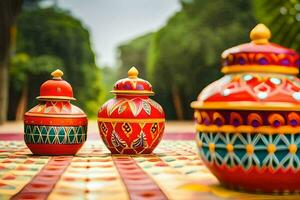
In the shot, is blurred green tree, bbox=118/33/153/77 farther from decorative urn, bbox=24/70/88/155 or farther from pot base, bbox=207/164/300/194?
pot base, bbox=207/164/300/194

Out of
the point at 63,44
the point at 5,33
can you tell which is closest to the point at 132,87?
the point at 5,33

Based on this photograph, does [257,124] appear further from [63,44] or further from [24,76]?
[63,44]

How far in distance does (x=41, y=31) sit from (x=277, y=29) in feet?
37.2

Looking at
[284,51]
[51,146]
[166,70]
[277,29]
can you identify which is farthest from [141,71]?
[284,51]

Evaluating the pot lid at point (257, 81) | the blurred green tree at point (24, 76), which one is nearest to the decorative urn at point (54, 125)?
the pot lid at point (257, 81)

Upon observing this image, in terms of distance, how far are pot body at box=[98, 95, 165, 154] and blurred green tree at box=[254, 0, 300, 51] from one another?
16.8 feet

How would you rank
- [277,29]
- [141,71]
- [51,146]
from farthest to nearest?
1. [141,71]
2. [277,29]
3. [51,146]

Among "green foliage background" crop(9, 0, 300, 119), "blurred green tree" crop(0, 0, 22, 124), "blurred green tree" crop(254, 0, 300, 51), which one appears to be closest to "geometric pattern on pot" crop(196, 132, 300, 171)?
"blurred green tree" crop(254, 0, 300, 51)

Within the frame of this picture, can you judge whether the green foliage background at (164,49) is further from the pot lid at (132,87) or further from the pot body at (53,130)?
the pot body at (53,130)

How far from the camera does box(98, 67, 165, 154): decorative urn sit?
14.0 ft

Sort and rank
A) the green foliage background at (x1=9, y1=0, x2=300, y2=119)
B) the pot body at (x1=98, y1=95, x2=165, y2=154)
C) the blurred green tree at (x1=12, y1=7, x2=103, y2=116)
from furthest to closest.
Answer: the blurred green tree at (x1=12, y1=7, x2=103, y2=116) < the green foliage background at (x1=9, y1=0, x2=300, y2=119) < the pot body at (x1=98, y1=95, x2=165, y2=154)

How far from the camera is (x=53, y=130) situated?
164 inches

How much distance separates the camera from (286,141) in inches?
96.6

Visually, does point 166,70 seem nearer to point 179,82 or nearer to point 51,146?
point 179,82
